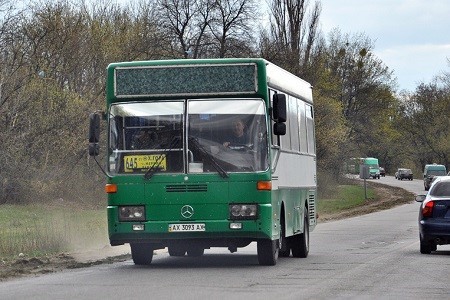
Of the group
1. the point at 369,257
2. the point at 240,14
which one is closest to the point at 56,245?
the point at 369,257

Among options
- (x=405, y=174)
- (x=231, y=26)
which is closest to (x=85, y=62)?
(x=231, y=26)

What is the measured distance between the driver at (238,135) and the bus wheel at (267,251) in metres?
1.64

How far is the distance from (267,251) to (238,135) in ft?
6.54

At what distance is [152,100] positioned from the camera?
19281mm

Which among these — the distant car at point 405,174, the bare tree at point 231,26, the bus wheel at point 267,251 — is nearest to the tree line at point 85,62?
the bare tree at point 231,26

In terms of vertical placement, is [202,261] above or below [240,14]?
below

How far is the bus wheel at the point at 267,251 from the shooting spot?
19.6 meters

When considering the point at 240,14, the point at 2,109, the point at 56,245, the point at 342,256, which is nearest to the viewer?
the point at 342,256

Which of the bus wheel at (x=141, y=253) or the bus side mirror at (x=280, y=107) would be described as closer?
the bus side mirror at (x=280, y=107)

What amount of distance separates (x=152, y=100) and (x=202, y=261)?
3.55 meters

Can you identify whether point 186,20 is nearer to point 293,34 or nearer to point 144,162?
point 293,34

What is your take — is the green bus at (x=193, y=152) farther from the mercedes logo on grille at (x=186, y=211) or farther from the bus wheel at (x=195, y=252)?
the bus wheel at (x=195, y=252)

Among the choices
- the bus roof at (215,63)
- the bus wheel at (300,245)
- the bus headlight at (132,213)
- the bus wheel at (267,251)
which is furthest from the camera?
the bus wheel at (300,245)

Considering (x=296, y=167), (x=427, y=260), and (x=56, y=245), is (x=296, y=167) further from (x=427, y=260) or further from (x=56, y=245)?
(x=56, y=245)
